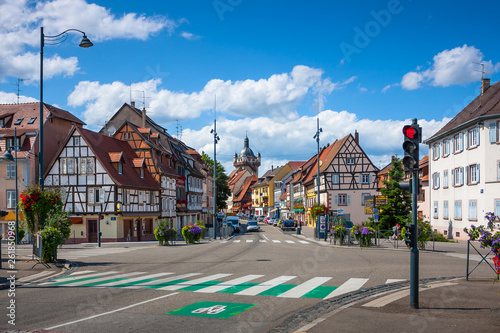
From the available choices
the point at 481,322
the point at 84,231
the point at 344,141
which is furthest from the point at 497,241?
the point at 344,141

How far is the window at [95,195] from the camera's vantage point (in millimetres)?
45344

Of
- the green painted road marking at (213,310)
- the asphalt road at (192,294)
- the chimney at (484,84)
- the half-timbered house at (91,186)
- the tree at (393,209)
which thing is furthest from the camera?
the tree at (393,209)

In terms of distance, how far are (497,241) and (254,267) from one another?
9.91 meters

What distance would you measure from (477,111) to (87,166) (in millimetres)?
33213

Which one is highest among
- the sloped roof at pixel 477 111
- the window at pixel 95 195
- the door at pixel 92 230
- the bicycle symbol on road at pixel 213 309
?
the sloped roof at pixel 477 111

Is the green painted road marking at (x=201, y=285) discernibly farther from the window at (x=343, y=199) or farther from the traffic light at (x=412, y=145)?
the window at (x=343, y=199)

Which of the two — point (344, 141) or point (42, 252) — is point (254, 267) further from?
point (344, 141)

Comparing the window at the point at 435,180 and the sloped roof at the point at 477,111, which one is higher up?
the sloped roof at the point at 477,111

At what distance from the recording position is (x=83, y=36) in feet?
65.3

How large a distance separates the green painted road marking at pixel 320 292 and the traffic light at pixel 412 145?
3929 mm

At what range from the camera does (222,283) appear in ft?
47.3

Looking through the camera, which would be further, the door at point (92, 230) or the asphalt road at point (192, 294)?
the door at point (92, 230)

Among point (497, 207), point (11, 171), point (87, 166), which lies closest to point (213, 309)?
point (497, 207)

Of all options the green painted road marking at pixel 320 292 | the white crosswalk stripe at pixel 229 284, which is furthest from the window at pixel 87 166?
the green painted road marking at pixel 320 292
